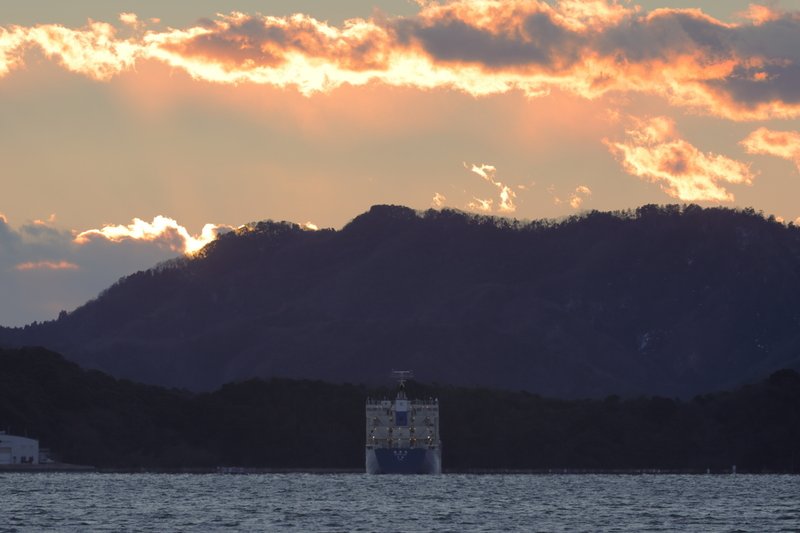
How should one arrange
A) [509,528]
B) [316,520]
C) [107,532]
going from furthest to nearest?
[316,520] → [509,528] → [107,532]

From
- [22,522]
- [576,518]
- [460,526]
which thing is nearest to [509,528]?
[460,526]

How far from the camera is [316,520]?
624 feet

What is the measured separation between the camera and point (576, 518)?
197125 millimetres

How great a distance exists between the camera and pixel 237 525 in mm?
180750

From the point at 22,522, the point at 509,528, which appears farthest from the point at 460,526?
the point at 22,522

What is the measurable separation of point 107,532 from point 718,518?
7050 centimetres

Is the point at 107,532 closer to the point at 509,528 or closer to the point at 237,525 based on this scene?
the point at 237,525

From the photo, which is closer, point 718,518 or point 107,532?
point 107,532

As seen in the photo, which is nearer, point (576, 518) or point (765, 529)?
point (765, 529)

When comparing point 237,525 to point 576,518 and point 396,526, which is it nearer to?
point 396,526

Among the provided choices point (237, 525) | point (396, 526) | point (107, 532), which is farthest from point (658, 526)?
point (107, 532)

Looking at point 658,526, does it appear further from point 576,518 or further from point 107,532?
point 107,532

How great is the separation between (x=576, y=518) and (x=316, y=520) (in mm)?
29923

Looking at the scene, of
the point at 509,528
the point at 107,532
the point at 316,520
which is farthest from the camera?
the point at 316,520
